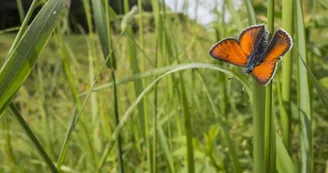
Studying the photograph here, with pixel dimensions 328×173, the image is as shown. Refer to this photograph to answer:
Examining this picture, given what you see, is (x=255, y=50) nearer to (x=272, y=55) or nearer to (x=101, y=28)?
(x=272, y=55)

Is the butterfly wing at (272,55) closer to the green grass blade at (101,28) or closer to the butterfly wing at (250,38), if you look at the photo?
the butterfly wing at (250,38)

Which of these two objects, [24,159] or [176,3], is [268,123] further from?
[24,159]

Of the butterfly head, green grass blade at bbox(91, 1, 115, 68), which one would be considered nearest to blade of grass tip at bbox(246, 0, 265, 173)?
the butterfly head

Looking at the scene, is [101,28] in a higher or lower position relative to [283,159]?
higher

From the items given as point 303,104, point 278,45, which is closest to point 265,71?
point 278,45

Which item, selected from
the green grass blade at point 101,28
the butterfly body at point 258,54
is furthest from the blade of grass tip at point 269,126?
the green grass blade at point 101,28
